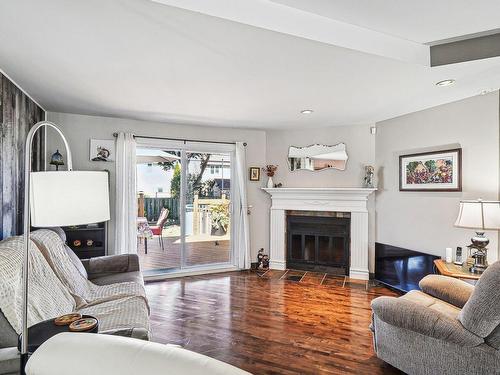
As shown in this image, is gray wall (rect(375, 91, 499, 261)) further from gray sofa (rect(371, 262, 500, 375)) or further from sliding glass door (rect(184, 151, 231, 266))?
sliding glass door (rect(184, 151, 231, 266))

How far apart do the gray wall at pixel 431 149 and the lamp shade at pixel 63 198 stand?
3.59 m

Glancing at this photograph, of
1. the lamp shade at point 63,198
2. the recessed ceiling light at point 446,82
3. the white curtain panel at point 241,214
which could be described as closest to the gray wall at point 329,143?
the white curtain panel at point 241,214

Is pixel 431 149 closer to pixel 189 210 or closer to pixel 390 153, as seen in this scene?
pixel 390 153

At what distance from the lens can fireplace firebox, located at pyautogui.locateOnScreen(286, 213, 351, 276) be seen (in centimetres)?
469

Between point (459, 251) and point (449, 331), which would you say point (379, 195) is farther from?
point (449, 331)

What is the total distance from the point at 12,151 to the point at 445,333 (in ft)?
12.4

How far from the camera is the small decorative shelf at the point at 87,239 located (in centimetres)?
377

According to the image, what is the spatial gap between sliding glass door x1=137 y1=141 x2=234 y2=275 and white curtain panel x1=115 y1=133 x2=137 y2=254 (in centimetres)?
24

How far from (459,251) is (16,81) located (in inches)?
187

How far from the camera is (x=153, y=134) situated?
448cm

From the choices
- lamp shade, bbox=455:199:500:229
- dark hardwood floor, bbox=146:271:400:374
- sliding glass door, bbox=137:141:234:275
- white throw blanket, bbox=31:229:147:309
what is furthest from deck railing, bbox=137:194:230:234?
lamp shade, bbox=455:199:500:229

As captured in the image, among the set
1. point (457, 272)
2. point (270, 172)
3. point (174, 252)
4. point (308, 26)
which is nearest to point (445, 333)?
point (457, 272)

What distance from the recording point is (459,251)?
3.13 m

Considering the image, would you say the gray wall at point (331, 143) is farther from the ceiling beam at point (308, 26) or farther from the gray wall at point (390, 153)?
the ceiling beam at point (308, 26)
